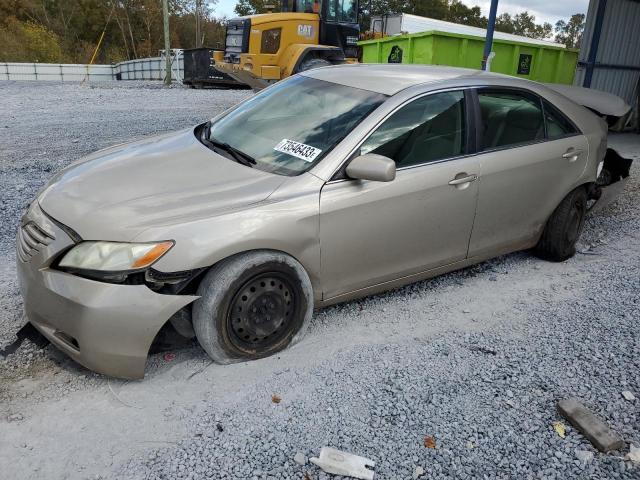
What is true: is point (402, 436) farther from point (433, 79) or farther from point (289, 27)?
point (289, 27)

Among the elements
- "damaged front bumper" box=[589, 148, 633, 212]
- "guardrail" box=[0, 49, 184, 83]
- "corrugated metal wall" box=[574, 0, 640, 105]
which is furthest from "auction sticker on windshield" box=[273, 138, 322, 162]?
"guardrail" box=[0, 49, 184, 83]

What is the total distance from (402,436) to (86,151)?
670 centimetres

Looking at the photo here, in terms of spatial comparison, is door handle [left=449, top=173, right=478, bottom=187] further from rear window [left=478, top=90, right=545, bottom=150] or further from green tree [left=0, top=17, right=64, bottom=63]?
green tree [left=0, top=17, right=64, bottom=63]

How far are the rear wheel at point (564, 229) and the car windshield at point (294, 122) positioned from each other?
1.98 meters

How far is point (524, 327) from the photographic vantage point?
351 centimetres

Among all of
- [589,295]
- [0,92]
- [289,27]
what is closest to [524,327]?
[589,295]

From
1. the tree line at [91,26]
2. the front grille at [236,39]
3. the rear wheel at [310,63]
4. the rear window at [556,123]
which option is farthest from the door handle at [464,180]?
the tree line at [91,26]

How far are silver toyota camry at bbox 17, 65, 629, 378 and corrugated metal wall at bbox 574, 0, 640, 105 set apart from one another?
9.84 m

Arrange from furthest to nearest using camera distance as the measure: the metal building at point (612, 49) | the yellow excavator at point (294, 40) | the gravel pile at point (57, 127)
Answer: the yellow excavator at point (294, 40) < the metal building at point (612, 49) < the gravel pile at point (57, 127)

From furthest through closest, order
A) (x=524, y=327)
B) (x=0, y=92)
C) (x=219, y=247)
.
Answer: (x=0, y=92), (x=524, y=327), (x=219, y=247)

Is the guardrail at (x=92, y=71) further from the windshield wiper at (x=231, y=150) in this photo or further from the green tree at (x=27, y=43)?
the windshield wiper at (x=231, y=150)

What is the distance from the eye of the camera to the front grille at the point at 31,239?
8.99 feet

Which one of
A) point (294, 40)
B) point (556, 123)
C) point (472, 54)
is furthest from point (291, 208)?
point (294, 40)

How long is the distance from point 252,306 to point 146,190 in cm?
87
